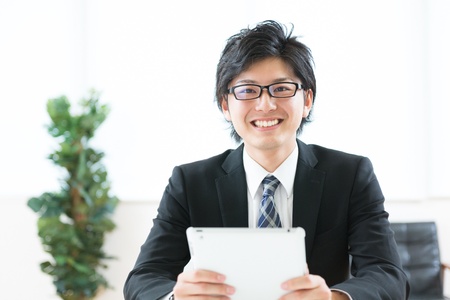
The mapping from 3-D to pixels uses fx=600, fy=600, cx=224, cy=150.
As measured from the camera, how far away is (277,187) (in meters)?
2.01

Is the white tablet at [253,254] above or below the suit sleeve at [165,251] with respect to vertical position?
above

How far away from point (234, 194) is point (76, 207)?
2797 millimetres

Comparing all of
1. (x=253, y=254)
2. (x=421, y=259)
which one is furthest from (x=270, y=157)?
(x=421, y=259)

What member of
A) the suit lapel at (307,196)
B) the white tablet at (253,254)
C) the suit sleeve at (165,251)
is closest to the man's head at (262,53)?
the suit lapel at (307,196)

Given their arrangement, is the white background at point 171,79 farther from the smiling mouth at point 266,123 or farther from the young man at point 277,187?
the smiling mouth at point 266,123

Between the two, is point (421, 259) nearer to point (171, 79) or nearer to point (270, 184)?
point (171, 79)

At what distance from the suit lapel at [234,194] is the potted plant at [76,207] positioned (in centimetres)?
263

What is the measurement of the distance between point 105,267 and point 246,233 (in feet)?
11.1

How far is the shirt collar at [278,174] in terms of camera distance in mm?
2016

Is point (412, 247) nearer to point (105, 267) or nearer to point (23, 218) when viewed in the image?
point (105, 267)

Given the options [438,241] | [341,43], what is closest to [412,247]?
[438,241]

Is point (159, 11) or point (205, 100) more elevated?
point (159, 11)

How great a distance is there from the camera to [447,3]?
4562 millimetres

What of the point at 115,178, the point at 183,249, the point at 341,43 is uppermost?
the point at 341,43
